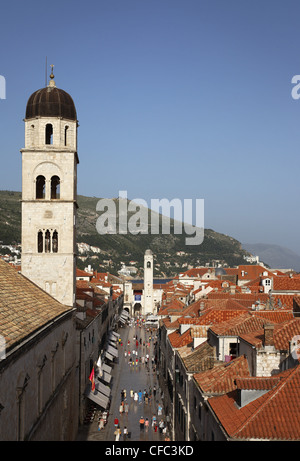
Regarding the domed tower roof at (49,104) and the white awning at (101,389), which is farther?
the white awning at (101,389)

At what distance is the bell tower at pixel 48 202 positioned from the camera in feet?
107

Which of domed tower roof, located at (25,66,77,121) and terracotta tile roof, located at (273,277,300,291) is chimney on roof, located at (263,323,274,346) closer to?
domed tower roof, located at (25,66,77,121)

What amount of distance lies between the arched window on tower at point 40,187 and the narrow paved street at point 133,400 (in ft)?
52.7

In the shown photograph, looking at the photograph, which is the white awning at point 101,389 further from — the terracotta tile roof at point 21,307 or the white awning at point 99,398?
the terracotta tile roof at point 21,307

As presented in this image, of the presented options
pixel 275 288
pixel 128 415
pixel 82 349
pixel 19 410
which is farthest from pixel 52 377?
pixel 275 288

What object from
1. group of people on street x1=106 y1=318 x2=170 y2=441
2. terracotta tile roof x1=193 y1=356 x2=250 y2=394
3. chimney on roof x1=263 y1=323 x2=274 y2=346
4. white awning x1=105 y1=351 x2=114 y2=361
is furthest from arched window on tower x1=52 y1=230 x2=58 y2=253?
white awning x1=105 y1=351 x2=114 y2=361

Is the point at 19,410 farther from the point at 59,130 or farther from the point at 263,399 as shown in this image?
the point at 59,130

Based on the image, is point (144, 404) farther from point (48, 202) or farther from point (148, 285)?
point (148, 285)

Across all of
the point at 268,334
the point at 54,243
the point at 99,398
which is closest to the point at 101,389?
the point at 99,398

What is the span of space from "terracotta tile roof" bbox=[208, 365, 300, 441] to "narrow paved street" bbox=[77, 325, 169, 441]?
18.5m

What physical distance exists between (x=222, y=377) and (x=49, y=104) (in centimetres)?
1985

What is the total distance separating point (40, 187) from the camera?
33.9 metres

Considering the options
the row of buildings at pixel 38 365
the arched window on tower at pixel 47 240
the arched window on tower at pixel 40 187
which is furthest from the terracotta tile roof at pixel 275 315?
the arched window on tower at pixel 40 187

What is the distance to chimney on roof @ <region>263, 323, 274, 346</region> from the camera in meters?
22.6
